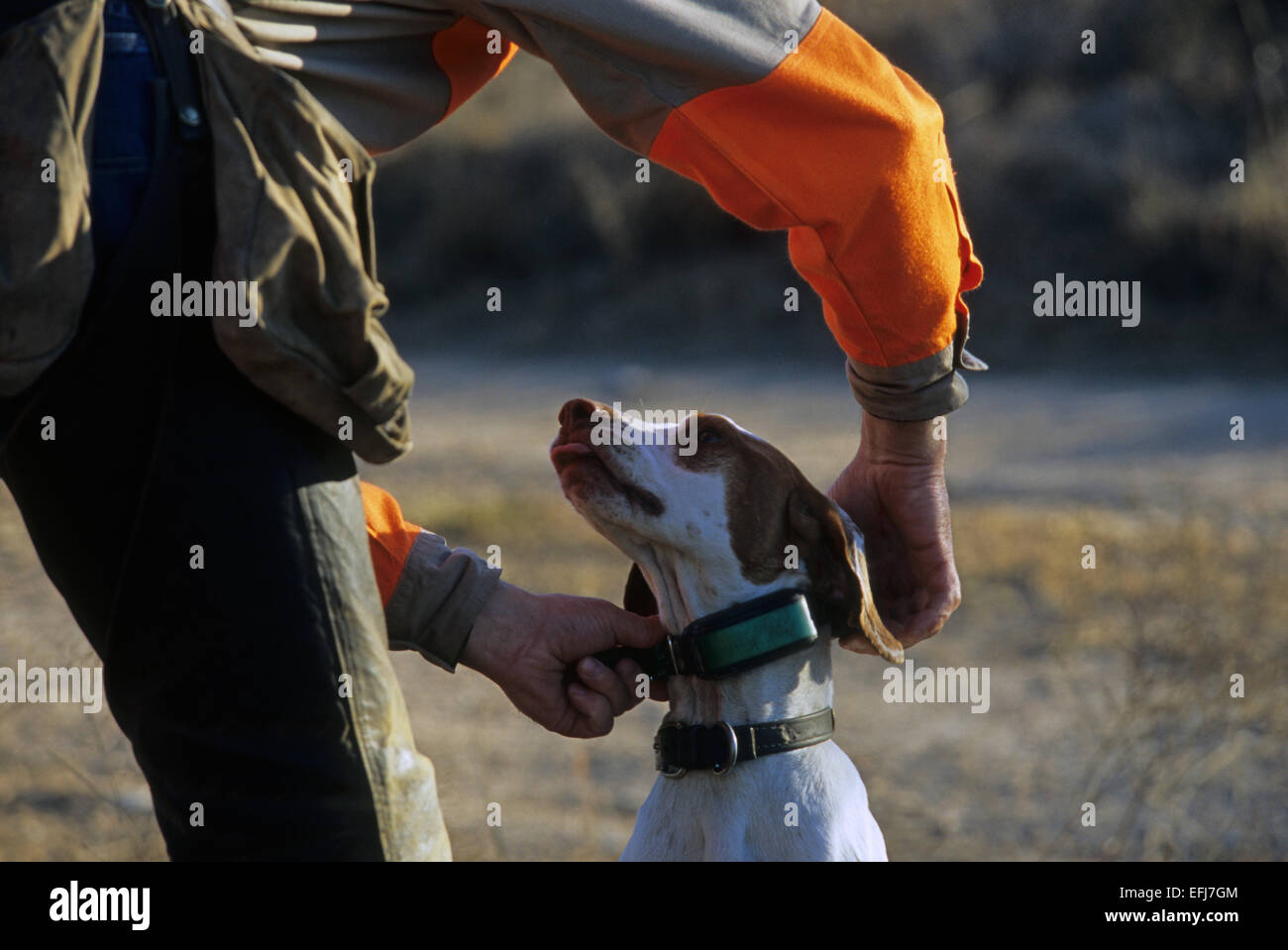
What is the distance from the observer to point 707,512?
8.32 ft

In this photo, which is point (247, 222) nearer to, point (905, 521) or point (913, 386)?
point (913, 386)

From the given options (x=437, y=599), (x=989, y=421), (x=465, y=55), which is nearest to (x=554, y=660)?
(x=437, y=599)

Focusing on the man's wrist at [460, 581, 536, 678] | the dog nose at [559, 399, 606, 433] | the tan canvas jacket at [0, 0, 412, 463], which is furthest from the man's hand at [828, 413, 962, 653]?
the tan canvas jacket at [0, 0, 412, 463]

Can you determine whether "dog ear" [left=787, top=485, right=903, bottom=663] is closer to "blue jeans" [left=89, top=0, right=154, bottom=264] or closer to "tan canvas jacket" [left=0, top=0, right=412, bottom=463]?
"tan canvas jacket" [left=0, top=0, right=412, bottom=463]

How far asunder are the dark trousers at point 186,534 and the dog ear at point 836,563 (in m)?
0.91

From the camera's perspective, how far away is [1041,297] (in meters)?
13.0

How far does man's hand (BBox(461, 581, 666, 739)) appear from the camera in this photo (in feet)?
8.36

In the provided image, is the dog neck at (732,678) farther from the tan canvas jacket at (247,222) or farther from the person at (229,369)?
the tan canvas jacket at (247,222)

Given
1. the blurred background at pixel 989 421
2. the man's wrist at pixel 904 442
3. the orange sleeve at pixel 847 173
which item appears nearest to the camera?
the orange sleeve at pixel 847 173

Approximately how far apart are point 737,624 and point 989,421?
9122 mm

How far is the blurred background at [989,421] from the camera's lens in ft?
17.1

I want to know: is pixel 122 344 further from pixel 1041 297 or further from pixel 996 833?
pixel 1041 297

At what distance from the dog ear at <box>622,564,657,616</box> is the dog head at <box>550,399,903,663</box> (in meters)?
0.19

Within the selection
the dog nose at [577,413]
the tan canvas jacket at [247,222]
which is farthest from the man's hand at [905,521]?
the tan canvas jacket at [247,222]
